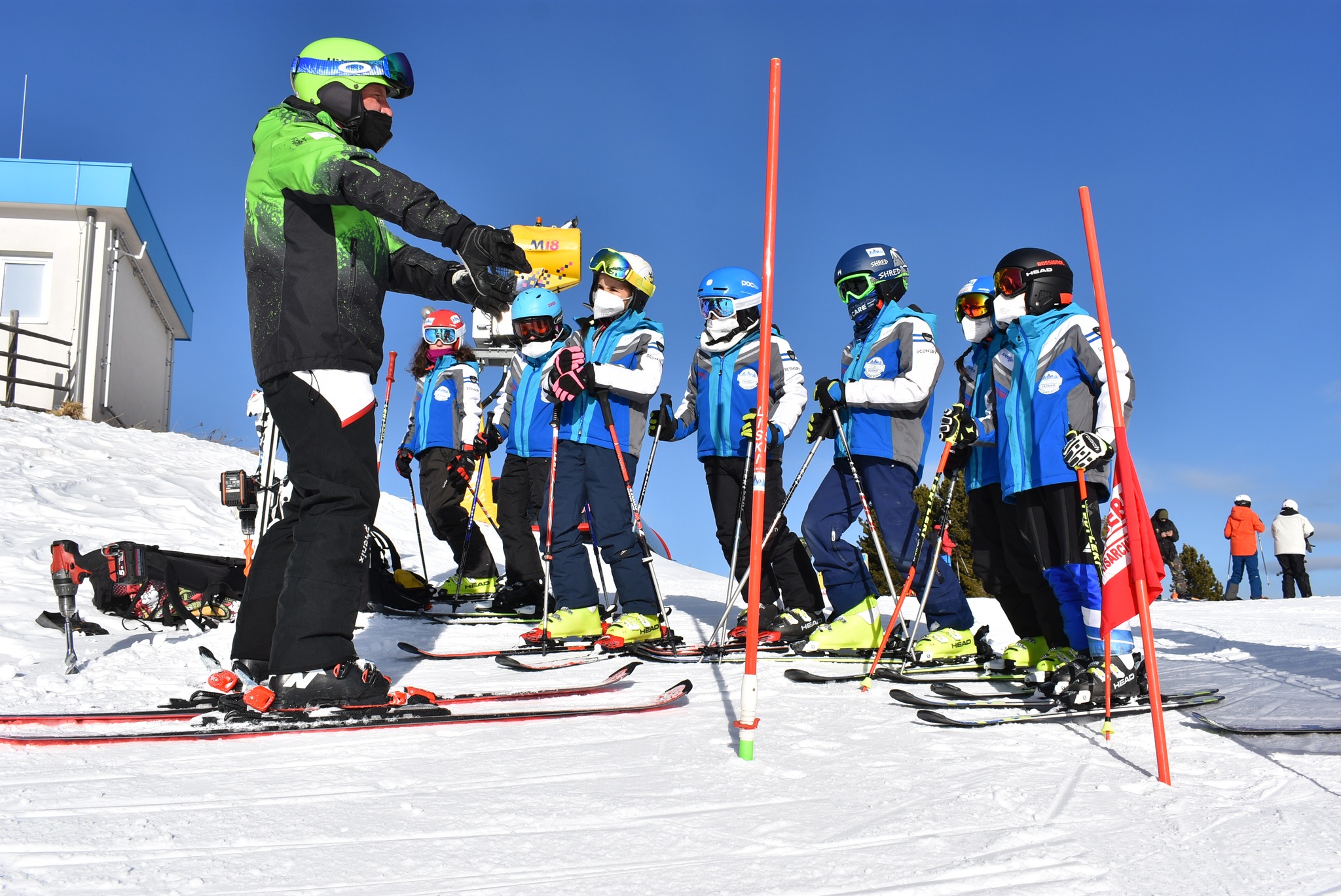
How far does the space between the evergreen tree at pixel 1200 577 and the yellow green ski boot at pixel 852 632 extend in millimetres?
20665

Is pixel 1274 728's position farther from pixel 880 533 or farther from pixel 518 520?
pixel 518 520

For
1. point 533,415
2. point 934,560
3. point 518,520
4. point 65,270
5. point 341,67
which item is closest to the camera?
point 341,67

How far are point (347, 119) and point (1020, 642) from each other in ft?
12.5

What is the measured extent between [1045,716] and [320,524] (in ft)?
8.52

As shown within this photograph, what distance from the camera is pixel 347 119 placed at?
10.5 feet

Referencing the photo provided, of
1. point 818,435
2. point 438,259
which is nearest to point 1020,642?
point 818,435

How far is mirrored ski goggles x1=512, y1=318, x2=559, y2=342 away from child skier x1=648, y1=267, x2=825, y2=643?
1.40 meters

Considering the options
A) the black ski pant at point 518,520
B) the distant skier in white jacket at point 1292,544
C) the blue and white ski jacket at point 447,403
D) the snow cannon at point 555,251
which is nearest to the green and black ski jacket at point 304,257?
the black ski pant at point 518,520

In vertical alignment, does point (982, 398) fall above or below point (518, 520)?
above

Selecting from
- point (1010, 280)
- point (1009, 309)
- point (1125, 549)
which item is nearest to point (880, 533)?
point (1009, 309)

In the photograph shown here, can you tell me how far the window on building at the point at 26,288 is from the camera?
55.7ft

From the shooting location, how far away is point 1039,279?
3961 mm

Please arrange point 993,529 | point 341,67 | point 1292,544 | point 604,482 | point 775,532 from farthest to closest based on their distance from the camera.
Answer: point 1292,544 < point 775,532 < point 604,482 < point 993,529 < point 341,67

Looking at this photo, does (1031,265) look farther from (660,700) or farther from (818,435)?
(660,700)
